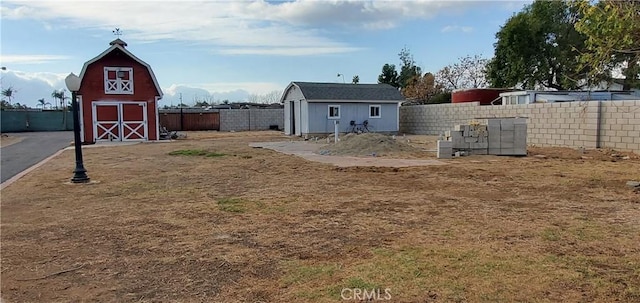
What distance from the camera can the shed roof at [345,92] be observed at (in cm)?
2592

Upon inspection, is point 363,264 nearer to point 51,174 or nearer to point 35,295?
point 35,295

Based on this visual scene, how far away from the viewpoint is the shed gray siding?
25.8 meters

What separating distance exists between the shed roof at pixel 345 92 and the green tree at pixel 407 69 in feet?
58.6

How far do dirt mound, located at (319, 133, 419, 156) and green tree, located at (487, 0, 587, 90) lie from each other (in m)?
20.6

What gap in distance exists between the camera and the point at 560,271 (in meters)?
3.71

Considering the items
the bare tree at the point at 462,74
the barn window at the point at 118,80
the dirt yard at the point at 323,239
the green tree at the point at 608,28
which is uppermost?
the bare tree at the point at 462,74

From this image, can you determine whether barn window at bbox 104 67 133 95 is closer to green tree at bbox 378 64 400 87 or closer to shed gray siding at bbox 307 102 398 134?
shed gray siding at bbox 307 102 398 134

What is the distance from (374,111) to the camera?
2745 centimetres

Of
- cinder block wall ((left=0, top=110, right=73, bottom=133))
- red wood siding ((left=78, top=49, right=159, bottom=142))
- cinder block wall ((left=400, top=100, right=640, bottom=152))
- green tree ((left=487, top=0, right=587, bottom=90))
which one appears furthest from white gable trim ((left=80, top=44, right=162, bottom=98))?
green tree ((left=487, top=0, right=587, bottom=90))

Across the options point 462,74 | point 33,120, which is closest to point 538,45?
point 462,74

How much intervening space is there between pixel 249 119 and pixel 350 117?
1250 cm

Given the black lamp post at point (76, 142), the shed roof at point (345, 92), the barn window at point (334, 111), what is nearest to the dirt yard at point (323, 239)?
the black lamp post at point (76, 142)

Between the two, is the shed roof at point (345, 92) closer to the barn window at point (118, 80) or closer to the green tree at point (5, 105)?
the barn window at point (118, 80)

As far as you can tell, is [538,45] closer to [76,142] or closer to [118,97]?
[118,97]
